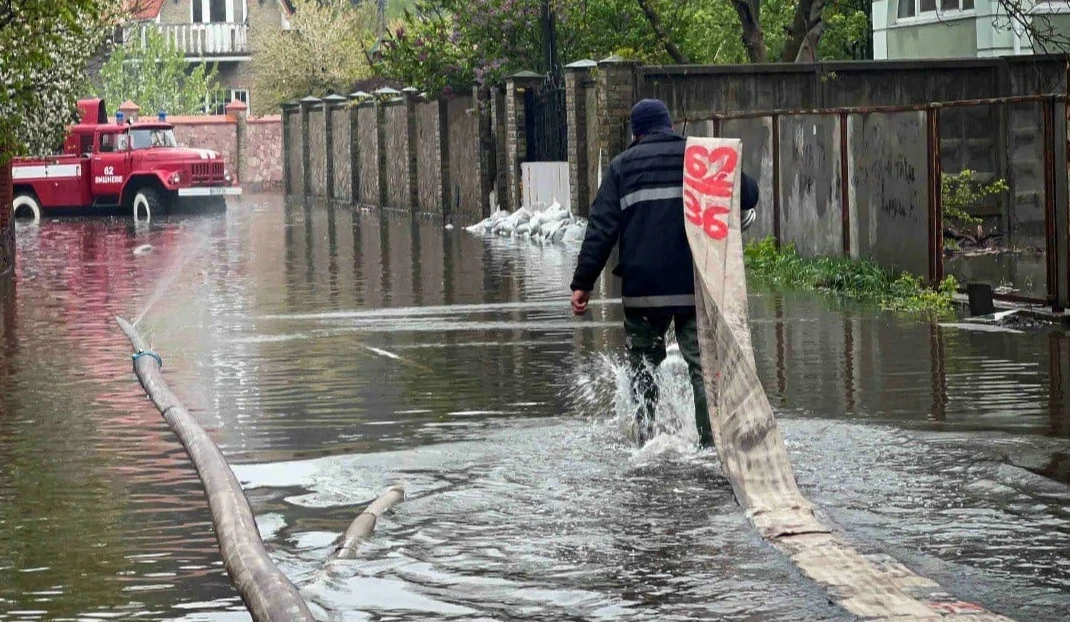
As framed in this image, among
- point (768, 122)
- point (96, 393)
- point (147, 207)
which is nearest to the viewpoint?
point (96, 393)

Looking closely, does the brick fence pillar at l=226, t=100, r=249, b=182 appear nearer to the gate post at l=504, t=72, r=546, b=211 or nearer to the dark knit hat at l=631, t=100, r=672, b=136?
the gate post at l=504, t=72, r=546, b=211

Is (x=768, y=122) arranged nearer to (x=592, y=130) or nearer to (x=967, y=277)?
(x=967, y=277)

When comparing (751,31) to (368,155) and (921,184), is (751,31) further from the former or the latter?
(921,184)

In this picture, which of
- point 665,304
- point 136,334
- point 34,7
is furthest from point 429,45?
point 665,304

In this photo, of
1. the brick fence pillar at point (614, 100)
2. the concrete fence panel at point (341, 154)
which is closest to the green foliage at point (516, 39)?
the brick fence pillar at point (614, 100)

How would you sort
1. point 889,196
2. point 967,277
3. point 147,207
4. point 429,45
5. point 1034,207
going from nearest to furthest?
point 889,196
point 967,277
point 1034,207
point 429,45
point 147,207

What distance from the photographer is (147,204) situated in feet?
142

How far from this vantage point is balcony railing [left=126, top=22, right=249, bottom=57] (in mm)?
84500

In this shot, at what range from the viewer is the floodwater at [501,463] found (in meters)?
6.92

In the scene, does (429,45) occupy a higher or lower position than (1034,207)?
higher

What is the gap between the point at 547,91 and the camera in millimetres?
34781

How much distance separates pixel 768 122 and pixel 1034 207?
4225mm

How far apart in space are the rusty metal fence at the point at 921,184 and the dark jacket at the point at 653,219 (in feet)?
20.7

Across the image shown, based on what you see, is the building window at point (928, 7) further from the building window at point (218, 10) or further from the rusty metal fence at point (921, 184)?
the building window at point (218, 10)
